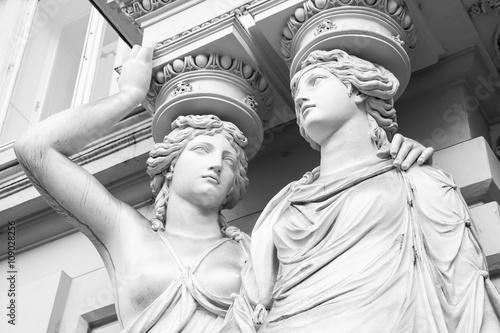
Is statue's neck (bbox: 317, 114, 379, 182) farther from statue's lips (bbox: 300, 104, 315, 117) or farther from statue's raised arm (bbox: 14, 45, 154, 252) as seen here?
statue's raised arm (bbox: 14, 45, 154, 252)

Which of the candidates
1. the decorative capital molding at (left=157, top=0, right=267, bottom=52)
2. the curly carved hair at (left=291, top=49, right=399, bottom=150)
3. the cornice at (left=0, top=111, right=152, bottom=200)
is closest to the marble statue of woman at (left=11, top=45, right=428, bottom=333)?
the decorative capital molding at (left=157, top=0, right=267, bottom=52)

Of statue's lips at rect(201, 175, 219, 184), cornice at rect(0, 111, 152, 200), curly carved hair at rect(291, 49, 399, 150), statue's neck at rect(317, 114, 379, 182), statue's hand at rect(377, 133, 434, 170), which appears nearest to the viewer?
statue's hand at rect(377, 133, 434, 170)

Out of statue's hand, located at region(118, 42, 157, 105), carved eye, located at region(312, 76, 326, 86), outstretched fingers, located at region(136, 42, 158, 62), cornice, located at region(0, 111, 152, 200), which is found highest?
cornice, located at region(0, 111, 152, 200)

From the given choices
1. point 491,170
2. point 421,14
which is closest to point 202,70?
point 421,14

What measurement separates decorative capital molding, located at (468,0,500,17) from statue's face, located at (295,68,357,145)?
30.7 inches

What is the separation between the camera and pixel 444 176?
4094 mm

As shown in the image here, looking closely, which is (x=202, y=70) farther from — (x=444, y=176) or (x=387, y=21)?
(x=444, y=176)

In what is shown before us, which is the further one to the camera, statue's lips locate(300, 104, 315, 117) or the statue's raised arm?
the statue's raised arm

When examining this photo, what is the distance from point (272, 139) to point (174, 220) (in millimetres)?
756

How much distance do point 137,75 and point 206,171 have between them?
1.83ft

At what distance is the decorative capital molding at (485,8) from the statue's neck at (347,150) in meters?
0.81

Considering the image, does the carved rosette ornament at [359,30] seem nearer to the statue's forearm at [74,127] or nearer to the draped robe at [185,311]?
the statue's forearm at [74,127]

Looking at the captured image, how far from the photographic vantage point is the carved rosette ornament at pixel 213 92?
190 inches

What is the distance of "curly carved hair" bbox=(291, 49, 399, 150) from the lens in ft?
14.3
